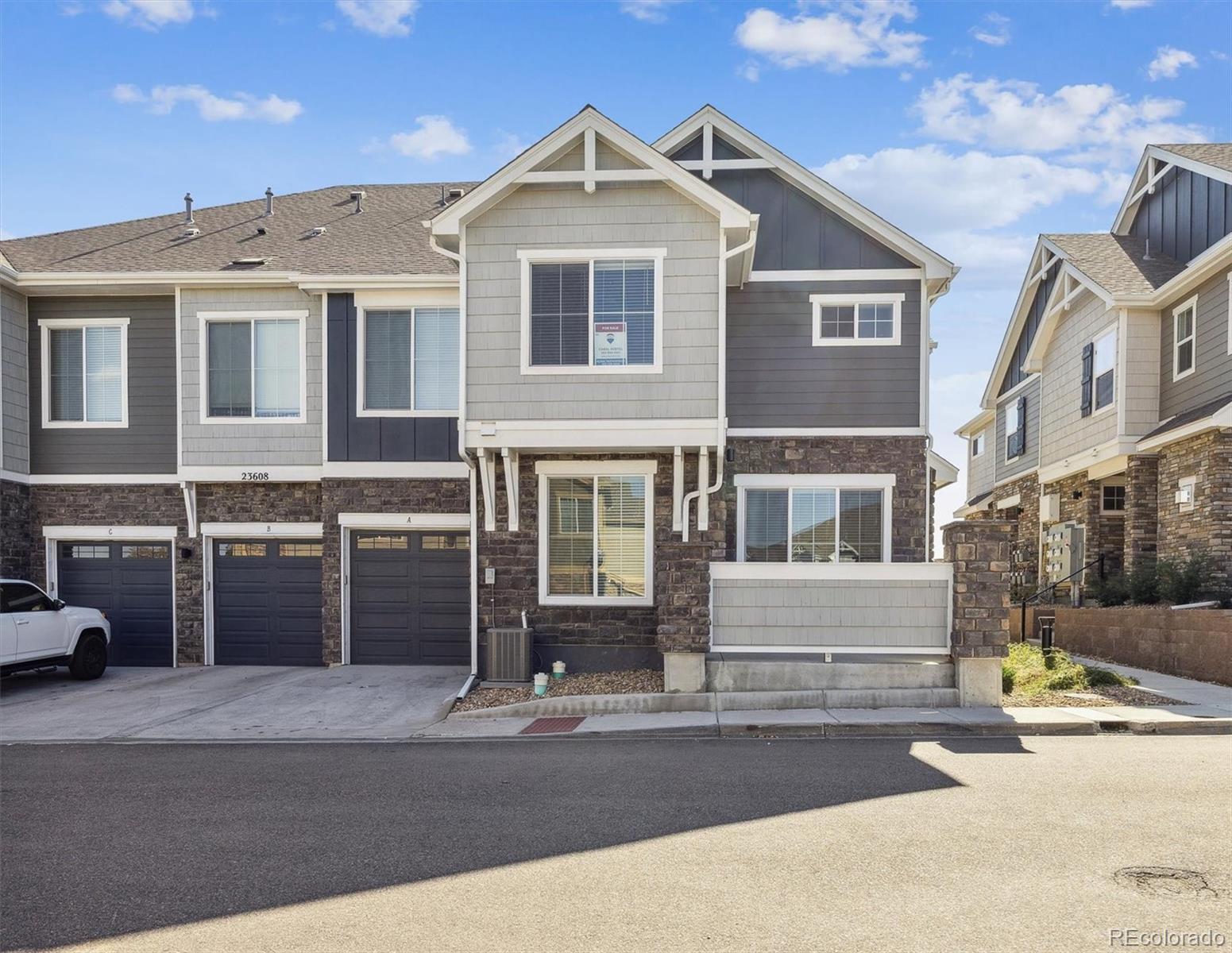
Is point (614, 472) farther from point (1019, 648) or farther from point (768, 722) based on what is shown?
point (1019, 648)

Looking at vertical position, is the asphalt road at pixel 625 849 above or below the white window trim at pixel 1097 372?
below

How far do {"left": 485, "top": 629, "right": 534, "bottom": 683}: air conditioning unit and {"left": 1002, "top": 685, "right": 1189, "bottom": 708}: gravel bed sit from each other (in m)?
6.44

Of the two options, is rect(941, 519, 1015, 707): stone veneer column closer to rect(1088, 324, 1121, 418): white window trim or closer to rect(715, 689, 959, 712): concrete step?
rect(715, 689, 959, 712): concrete step

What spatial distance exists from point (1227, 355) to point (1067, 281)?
5.90 meters

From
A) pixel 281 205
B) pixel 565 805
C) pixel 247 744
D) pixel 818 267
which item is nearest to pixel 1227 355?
pixel 818 267

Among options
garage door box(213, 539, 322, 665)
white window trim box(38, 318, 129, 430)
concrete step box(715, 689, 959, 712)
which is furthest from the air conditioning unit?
white window trim box(38, 318, 129, 430)

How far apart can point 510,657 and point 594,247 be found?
238 inches

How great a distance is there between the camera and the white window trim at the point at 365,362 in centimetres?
1489

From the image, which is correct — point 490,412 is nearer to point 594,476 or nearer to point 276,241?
point 594,476

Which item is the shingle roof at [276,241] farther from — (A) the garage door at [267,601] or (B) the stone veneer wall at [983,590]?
(B) the stone veneer wall at [983,590]

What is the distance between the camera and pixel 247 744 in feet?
33.2

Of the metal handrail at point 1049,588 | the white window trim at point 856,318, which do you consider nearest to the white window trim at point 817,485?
the white window trim at point 856,318

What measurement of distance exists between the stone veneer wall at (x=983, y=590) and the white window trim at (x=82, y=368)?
46.4 ft

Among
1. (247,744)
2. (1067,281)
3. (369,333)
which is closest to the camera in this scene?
(247,744)
